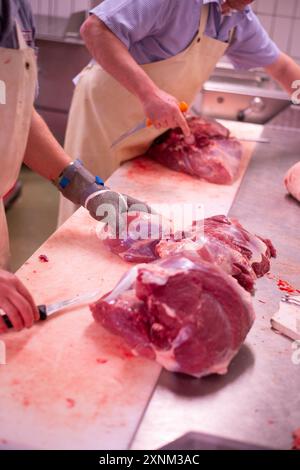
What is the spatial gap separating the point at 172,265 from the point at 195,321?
0.21m

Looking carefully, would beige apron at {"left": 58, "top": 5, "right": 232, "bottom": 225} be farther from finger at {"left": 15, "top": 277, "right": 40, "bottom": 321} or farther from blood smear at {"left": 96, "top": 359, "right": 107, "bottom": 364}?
blood smear at {"left": 96, "top": 359, "right": 107, "bottom": 364}

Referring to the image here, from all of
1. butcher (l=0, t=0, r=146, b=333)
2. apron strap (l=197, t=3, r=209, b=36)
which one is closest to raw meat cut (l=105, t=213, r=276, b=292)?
butcher (l=0, t=0, r=146, b=333)

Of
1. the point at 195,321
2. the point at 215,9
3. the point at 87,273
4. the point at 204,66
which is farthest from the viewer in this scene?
the point at 204,66

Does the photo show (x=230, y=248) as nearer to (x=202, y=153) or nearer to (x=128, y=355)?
(x=128, y=355)

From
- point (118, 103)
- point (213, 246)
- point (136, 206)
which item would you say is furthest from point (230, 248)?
point (118, 103)

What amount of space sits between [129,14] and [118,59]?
197 millimetres

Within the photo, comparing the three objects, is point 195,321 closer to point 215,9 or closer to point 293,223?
point 293,223

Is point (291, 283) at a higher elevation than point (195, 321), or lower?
lower

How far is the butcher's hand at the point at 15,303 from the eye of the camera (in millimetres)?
1702

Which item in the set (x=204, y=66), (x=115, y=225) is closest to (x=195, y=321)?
(x=115, y=225)

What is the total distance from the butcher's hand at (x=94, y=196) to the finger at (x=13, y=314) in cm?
77

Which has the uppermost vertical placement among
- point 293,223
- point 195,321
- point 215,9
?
point 215,9
